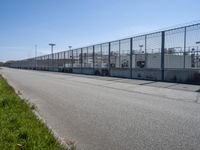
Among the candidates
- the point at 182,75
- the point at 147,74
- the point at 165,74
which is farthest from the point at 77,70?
the point at 182,75

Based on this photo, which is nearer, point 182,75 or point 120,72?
point 182,75

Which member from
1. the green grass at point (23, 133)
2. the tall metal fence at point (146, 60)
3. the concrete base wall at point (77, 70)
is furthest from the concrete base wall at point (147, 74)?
the concrete base wall at point (77, 70)

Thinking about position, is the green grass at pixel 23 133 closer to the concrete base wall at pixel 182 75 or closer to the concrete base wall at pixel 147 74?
the concrete base wall at pixel 182 75

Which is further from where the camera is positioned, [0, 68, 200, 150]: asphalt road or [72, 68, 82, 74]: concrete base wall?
[72, 68, 82, 74]: concrete base wall

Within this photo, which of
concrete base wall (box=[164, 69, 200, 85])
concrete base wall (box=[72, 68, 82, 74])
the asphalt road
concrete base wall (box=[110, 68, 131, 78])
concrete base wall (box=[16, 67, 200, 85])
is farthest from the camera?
concrete base wall (box=[72, 68, 82, 74])

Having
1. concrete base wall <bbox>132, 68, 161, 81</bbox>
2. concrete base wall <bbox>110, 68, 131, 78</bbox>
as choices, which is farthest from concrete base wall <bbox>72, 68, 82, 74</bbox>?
concrete base wall <bbox>132, 68, 161, 81</bbox>

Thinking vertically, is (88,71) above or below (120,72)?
below

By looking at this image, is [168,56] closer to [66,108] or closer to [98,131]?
[66,108]

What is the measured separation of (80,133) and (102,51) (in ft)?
97.9

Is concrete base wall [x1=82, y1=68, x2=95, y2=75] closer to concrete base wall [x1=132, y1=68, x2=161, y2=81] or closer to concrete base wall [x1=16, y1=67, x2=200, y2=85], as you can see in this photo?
concrete base wall [x1=16, y1=67, x2=200, y2=85]

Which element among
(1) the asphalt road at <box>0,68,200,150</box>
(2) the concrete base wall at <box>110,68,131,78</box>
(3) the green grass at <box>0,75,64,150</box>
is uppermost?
(2) the concrete base wall at <box>110,68,131,78</box>

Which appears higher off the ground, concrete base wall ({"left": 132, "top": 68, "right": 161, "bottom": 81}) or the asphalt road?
concrete base wall ({"left": 132, "top": 68, "right": 161, "bottom": 81})

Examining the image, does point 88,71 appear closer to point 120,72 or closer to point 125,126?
point 120,72

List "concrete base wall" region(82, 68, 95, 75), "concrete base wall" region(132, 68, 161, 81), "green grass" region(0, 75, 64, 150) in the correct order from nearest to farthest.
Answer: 1. "green grass" region(0, 75, 64, 150)
2. "concrete base wall" region(132, 68, 161, 81)
3. "concrete base wall" region(82, 68, 95, 75)
